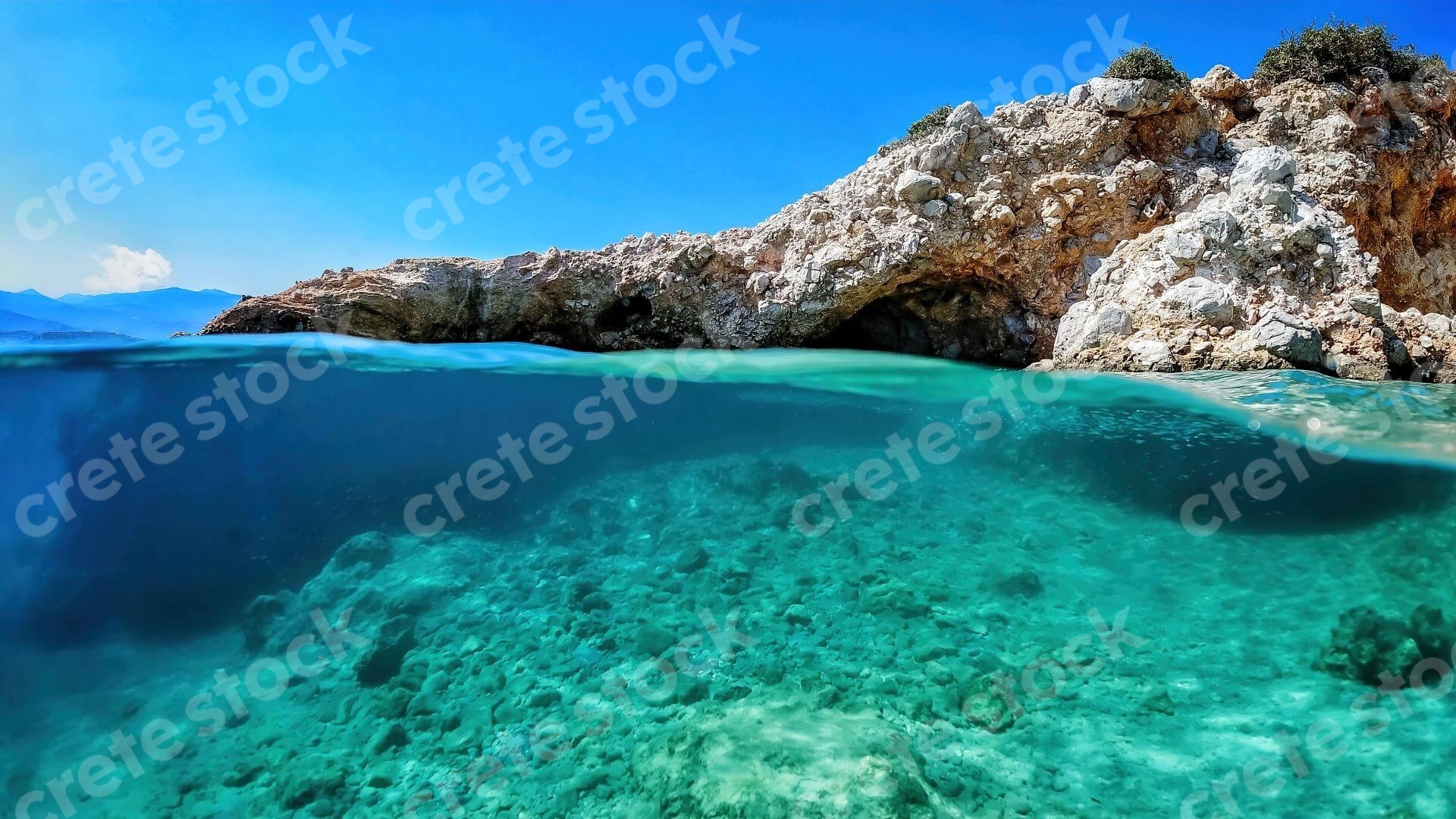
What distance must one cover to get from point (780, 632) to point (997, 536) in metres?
2.95

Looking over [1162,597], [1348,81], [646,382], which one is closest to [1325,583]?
[1162,597]

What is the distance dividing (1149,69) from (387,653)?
18.9 meters

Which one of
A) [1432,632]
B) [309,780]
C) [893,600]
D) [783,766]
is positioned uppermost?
Result: [309,780]

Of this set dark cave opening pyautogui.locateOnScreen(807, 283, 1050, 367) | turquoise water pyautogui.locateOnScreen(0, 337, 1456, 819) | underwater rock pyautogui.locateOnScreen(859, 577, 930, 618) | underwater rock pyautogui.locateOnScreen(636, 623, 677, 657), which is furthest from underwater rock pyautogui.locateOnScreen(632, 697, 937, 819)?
dark cave opening pyautogui.locateOnScreen(807, 283, 1050, 367)

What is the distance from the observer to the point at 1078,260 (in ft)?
50.3

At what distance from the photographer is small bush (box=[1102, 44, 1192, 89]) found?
14.9 meters

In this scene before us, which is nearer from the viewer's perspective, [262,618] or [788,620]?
[788,620]

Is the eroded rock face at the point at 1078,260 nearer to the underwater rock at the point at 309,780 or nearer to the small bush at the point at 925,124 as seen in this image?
the small bush at the point at 925,124

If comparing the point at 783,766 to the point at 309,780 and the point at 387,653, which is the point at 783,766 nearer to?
the point at 309,780

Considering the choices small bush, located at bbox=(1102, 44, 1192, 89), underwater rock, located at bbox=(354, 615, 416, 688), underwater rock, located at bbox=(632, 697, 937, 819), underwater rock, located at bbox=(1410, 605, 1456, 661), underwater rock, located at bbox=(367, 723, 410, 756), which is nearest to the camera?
underwater rock, located at bbox=(632, 697, 937, 819)

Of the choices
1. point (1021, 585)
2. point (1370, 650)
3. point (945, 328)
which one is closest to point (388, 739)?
point (1021, 585)

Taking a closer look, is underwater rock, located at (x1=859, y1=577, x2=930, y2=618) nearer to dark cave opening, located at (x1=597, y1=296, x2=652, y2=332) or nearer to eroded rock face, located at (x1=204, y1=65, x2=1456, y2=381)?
eroded rock face, located at (x1=204, y1=65, x2=1456, y2=381)

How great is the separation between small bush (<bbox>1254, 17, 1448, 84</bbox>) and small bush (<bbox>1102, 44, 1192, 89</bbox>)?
118 inches

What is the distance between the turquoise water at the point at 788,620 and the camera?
347cm
